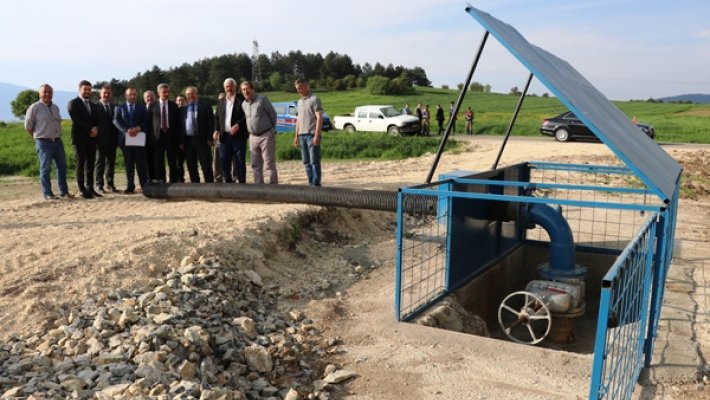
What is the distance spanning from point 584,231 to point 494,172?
3407mm

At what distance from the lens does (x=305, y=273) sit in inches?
271

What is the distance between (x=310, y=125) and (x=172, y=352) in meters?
5.53

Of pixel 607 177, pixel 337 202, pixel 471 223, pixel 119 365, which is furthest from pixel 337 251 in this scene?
pixel 607 177

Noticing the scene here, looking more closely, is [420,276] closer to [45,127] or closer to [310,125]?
[310,125]

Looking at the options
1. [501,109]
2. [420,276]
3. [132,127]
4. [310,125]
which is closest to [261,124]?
[310,125]

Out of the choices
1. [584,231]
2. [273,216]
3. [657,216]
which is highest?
[657,216]

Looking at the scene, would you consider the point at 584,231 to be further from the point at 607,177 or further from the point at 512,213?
the point at 607,177

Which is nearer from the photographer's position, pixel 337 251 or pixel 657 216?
pixel 657 216

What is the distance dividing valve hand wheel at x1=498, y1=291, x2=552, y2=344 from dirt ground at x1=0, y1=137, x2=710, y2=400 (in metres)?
0.96

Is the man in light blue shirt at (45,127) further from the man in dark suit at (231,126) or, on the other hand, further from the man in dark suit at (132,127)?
the man in dark suit at (231,126)

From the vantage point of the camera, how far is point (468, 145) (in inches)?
878

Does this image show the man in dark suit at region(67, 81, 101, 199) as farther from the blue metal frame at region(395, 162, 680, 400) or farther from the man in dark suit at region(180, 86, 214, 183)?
the blue metal frame at region(395, 162, 680, 400)

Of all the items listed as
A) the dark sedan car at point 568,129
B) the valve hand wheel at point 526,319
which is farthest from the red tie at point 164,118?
the dark sedan car at point 568,129

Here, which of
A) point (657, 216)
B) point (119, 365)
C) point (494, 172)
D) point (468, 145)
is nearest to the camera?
point (119, 365)
